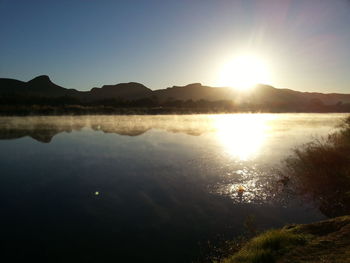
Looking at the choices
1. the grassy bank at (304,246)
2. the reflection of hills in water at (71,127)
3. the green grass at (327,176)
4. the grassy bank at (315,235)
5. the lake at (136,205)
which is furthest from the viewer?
the reflection of hills in water at (71,127)

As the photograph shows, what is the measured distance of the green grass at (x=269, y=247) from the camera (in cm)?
801

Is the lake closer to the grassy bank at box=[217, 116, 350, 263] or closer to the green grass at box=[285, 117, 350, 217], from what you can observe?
the green grass at box=[285, 117, 350, 217]

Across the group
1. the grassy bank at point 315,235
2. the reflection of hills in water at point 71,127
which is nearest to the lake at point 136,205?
the grassy bank at point 315,235

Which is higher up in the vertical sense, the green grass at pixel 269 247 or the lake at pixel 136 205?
the green grass at pixel 269 247

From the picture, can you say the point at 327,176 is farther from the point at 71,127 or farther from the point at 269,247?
the point at 71,127

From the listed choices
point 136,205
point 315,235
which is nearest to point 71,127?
point 136,205

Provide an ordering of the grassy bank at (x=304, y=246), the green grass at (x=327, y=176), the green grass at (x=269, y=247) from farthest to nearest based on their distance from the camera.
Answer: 1. the green grass at (x=327, y=176)
2. the green grass at (x=269, y=247)
3. the grassy bank at (x=304, y=246)

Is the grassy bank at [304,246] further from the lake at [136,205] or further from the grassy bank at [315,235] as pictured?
the lake at [136,205]

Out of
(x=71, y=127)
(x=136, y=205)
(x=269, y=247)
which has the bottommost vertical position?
(x=71, y=127)

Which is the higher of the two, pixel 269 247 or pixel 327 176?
pixel 269 247

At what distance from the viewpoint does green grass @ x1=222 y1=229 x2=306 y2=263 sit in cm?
801

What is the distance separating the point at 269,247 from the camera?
859cm

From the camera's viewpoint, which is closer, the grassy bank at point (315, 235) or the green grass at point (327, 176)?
the grassy bank at point (315, 235)

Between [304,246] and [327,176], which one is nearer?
[304,246]
